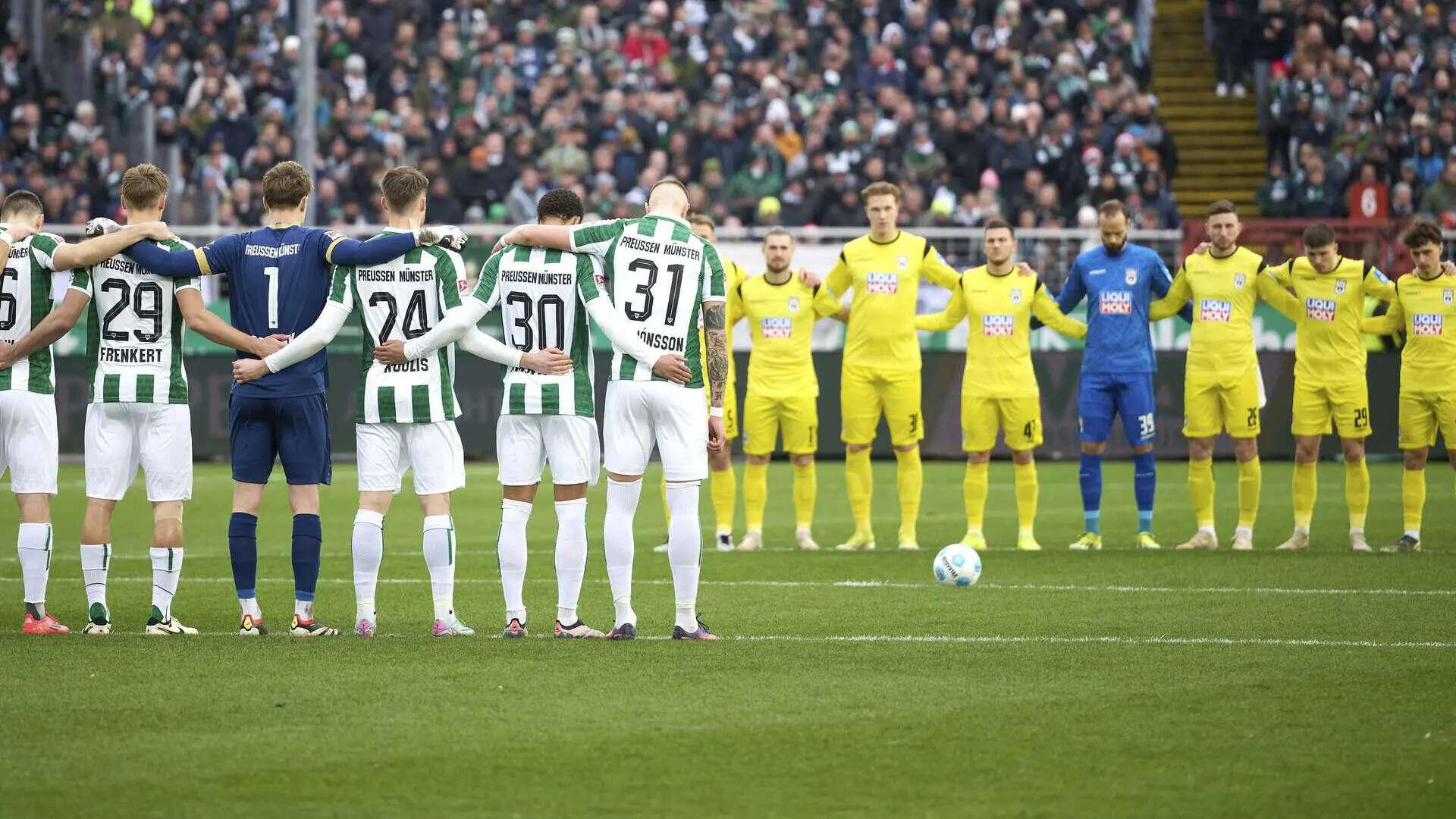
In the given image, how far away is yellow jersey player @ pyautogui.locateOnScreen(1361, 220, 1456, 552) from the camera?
13.5 metres

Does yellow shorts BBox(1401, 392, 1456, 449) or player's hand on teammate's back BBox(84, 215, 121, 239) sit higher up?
player's hand on teammate's back BBox(84, 215, 121, 239)

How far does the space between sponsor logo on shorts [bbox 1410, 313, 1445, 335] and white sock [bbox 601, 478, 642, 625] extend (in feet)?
23.8

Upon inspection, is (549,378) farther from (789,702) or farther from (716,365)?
(789,702)

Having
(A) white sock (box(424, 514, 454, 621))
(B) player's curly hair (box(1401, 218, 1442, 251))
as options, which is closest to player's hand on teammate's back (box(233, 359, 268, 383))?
(A) white sock (box(424, 514, 454, 621))

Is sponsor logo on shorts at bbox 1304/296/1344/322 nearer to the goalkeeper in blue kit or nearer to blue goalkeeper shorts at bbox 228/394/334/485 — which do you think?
the goalkeeper in blue kit

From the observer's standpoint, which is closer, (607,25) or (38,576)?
(38,576)

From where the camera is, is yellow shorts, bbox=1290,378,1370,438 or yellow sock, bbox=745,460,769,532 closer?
yellow shorts, bbox=1290,378,1370,438

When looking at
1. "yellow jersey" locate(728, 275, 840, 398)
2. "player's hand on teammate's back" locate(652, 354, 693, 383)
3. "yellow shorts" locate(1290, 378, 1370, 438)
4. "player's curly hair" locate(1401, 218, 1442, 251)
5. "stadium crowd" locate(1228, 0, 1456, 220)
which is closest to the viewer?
"player's hand on teammate's back" locate(652, 354, 693, 383)

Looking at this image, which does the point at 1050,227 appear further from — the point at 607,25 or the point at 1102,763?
the point at 1102,763

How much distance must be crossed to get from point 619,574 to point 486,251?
42.9ft

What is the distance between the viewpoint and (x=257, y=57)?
27.2m

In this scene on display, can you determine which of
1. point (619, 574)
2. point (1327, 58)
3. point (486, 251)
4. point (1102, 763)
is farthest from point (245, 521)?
point (1327, 58)

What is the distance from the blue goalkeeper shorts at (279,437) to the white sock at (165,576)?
1.67 feet

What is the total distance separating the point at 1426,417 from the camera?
13.6 meters
